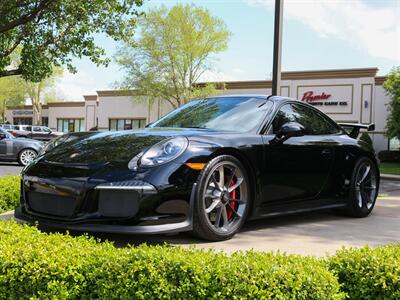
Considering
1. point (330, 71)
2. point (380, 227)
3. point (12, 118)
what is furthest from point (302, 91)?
point (12, 118)

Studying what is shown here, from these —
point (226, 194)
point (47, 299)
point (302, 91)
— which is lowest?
point (47, 299)

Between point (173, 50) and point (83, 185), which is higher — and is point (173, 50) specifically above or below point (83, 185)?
above

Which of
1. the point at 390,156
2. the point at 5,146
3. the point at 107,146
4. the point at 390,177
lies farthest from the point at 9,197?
the point at 390,156

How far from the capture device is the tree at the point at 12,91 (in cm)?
5791

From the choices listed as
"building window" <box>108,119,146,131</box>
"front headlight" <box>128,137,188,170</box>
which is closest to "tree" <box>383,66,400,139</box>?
"building window" <box>108,119,146,131</box>

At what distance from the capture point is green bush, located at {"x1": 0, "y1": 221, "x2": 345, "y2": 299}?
2.55m

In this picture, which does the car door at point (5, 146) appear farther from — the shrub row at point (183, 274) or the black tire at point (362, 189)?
the shrub row at point (183, 274)

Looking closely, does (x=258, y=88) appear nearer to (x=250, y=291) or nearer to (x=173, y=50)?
(x=173, y=50)

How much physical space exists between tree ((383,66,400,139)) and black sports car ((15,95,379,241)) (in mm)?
21895

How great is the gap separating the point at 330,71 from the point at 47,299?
102 ft

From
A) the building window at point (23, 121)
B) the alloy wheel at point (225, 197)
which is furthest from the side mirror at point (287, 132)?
the building window at point (23, 121)

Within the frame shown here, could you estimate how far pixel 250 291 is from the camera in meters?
2.51

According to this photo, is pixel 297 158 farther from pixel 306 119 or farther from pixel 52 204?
pixel 52 204

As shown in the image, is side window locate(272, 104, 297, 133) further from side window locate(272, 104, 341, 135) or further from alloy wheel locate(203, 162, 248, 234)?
alloy wheel locate(203, 162, 248, 234)
